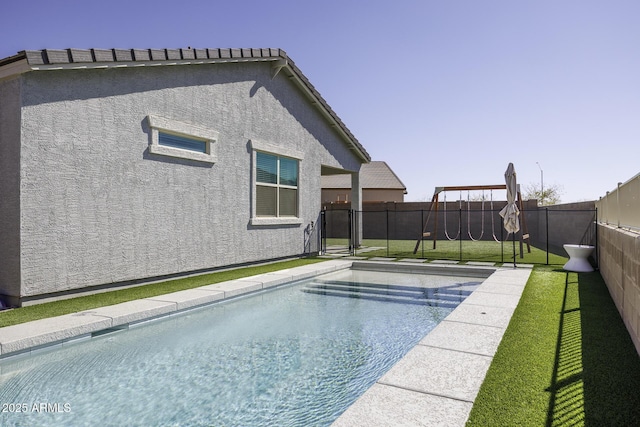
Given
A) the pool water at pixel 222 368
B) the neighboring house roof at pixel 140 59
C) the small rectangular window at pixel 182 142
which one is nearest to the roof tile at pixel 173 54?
the neighboring house roof at pixel 140 59

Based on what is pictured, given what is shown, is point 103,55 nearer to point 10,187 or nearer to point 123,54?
point 123,54

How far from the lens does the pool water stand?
9.22ft

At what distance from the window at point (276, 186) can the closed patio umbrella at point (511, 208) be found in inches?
224

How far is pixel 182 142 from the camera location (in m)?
7.74

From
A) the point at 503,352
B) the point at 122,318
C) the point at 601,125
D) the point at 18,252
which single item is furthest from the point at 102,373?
the point at 601,125

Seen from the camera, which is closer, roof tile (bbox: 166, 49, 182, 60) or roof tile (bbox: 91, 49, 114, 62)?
roof tile (bbox: 91, 49, 114, 62)

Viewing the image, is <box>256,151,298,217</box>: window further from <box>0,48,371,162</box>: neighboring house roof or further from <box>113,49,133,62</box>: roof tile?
<box>113,49,133,62</box>: roof tile

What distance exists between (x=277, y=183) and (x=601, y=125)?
18.0 m

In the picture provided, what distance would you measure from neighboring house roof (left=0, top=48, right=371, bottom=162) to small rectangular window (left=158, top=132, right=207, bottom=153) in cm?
131

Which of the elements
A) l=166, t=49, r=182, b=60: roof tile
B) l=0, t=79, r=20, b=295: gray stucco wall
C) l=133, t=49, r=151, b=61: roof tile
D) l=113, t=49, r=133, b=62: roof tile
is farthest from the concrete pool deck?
l=166, t=49, r=182, b=60: roof tile

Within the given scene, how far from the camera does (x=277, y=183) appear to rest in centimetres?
1055

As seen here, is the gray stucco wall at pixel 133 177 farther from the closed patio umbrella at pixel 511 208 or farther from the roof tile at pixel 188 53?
the closed patio umbrella at pixel 511 208

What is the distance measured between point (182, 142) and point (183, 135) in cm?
Answer: 14

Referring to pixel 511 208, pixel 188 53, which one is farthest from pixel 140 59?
pixel 511 208
